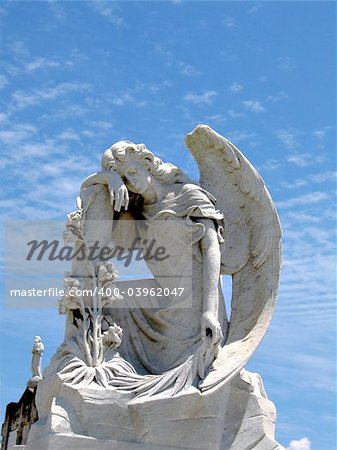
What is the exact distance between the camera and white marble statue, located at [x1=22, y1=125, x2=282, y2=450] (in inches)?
246

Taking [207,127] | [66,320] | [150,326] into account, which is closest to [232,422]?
[150,326]

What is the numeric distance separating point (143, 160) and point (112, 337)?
1.76 m

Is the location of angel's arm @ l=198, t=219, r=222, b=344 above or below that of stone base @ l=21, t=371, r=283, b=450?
above

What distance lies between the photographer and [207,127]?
25.7 feet

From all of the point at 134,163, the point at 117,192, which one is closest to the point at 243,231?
the point at 134,163

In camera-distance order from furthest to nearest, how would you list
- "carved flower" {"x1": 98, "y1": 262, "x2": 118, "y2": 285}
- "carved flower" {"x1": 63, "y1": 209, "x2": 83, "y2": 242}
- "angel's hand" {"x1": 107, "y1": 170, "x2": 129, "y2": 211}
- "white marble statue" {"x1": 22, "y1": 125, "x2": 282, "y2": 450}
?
"angel's hand" {"x1": 107, "y1": 170, "x2": 129, "y2": 211} < "carved flower" {"x1": 63, "y1": 209, "x2": 83, "y2": 242} < "carved flower" {"x1": 98, "y1": 262, "x2": 118, "y2": 285} < "white marble statue" {"x1": 22, "y1": 125, "x2": 282, "y2": 450}

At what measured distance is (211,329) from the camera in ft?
22.0

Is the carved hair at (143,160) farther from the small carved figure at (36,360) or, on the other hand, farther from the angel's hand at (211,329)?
the small carved figure at (36,360)

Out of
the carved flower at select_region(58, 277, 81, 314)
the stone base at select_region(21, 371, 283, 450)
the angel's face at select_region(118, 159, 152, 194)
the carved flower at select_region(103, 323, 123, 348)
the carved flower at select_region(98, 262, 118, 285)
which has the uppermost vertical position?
the angel's face at select_region(118, 159, 152, 194)

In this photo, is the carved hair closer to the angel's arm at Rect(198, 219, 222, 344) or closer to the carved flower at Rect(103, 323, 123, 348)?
the angel's arm at Rect(198, 219, 222, 344)

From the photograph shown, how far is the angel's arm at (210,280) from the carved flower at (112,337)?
72 cm

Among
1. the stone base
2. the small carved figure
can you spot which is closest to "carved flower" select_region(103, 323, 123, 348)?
the stone base

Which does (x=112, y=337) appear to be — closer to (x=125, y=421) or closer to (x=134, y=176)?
(x=125, y=421)

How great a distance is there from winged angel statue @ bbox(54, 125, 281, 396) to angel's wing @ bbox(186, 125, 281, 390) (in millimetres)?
10
